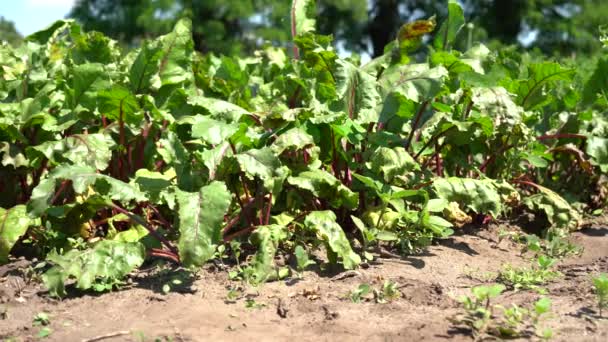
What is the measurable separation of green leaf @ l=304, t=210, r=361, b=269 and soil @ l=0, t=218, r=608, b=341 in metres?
0.07

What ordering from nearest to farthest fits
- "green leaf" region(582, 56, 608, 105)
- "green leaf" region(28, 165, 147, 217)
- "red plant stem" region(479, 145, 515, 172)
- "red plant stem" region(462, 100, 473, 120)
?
"green leaf" region(28, 165, 147, 217)
"red plant stem" region(462, 100, 473, 120)
"red plant stem" region(479, 145, 515, 172)
"green leaf" region(582, 56, 608, 105)

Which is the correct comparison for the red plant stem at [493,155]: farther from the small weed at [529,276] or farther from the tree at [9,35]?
the tree at [9,35]

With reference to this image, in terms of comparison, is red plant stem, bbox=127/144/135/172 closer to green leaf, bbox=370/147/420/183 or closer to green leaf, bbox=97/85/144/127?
green leaf, bbox=97/85/144/127

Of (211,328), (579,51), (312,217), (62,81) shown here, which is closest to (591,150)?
(312,217)

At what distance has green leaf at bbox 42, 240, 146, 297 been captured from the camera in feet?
9.39

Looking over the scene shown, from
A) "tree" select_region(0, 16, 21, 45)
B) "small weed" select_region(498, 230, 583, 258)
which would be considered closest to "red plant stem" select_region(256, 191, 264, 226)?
"small weed" select_region(498, 230, 583, 258)

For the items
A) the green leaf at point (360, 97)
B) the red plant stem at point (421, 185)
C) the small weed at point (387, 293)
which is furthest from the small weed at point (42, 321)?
the red plant stem at point (421, 185)

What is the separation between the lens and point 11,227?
3268 millimetres

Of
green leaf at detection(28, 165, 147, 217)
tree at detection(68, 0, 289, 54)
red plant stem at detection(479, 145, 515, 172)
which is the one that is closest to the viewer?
green leaf at detection(28, 165, 147, 217)

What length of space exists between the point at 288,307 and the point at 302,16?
215cm

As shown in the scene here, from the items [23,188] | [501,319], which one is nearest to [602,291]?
[501,319]

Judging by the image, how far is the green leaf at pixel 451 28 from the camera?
407 cm

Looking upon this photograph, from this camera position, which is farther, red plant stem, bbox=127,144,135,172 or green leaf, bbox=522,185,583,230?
green leaf, bbox=522,185,583,230

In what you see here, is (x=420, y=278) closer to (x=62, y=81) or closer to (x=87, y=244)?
(x=87, y=244)
